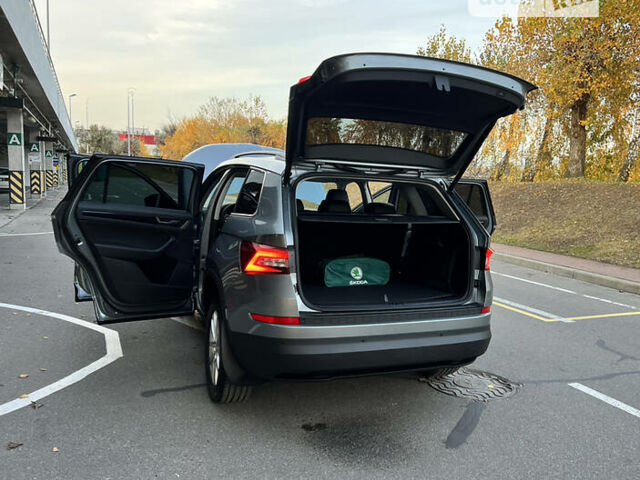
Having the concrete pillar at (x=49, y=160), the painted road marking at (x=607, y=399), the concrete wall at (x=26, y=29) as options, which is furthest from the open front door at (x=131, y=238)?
the concrete pillar at (x=49, y=160)

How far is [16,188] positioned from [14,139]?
75.6 inches

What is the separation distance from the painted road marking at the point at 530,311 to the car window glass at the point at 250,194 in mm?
4433

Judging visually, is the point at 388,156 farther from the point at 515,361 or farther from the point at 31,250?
the point at 31,250

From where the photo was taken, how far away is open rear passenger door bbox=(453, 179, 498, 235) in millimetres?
7129

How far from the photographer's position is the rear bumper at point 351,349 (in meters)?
2.84

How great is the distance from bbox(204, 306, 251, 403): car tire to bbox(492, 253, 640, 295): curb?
313 inches

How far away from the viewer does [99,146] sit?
8981cm

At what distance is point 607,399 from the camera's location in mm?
3846

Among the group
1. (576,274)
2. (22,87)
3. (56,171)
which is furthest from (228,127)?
(576,274)

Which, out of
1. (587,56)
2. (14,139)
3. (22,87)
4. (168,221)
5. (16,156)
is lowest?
(168,221)

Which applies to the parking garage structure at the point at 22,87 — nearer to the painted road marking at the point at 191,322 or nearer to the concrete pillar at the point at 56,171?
the painted road marking at the point at 191,322

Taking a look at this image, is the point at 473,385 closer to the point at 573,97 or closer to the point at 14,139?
the point at 573,97

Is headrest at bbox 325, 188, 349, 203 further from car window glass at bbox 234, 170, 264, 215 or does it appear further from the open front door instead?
the open front door

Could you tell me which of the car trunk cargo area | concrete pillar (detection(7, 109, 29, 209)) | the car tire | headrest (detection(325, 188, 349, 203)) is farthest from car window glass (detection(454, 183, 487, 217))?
concrete pillar (detection(7, 109, 29, 209))
